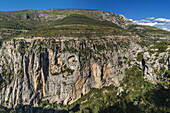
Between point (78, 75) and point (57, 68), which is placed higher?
point (57, 68)

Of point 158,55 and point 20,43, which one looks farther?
point 20,43

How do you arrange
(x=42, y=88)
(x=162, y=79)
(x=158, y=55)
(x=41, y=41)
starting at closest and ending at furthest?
(x=162, y=79) → (x=158, y=55) → (x=42, y=88) → (x=41, y=41)

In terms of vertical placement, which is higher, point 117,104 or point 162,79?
point 162,79

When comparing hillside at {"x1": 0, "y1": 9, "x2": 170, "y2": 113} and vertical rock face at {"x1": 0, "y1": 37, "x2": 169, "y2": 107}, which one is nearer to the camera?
hillside at {"x1": 0, "y1": 9, "x2": 170, "y2": 113}

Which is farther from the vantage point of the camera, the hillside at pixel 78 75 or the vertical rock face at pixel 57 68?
the vertical rock face at pixel 57 68

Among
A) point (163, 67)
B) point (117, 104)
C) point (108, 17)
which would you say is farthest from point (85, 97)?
point (108, 17)

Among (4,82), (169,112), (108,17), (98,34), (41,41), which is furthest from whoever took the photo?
(108,17)

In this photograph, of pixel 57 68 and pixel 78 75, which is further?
pixel 78 75

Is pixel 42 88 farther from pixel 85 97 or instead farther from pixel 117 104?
pixel 117 104
